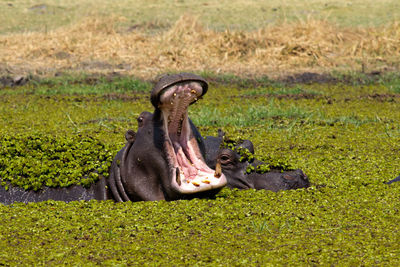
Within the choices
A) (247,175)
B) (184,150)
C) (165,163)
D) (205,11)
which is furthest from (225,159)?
(205,11)

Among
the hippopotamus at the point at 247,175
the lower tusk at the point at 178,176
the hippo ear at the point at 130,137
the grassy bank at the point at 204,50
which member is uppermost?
the hippo ear at the point at 130,137

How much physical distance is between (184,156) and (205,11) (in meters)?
19.5

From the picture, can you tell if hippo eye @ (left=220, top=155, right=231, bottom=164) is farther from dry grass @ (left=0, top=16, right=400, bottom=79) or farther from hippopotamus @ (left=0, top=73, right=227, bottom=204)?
dry grass @ (left=0, top=16, right=400, bottom=79)

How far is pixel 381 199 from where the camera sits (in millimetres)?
4004

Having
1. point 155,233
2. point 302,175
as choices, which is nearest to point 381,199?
point 302,175

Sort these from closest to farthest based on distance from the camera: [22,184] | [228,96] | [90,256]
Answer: [90,256], [22,184], [228,96]

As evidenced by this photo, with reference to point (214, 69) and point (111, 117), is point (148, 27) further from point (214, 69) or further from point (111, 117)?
point (111, 117)

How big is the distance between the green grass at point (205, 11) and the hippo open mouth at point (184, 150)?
14.3 m

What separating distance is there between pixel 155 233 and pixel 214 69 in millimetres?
8818

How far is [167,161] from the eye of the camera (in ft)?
12.2

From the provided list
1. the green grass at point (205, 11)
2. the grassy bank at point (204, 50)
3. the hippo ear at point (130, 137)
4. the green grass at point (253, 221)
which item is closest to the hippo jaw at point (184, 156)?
the green grass at point (253, 221)

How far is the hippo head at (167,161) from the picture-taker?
368 centimetres

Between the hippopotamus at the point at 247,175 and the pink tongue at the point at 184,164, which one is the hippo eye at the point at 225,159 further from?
the pink tongue at the point at 184,164

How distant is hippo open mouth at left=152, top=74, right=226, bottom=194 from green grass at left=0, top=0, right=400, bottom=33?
564 inches
